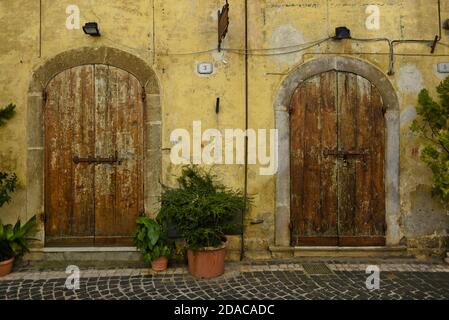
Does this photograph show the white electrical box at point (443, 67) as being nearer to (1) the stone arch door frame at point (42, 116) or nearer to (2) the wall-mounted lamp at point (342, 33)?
(2) the wall-mounted lamp at point (342, 33)

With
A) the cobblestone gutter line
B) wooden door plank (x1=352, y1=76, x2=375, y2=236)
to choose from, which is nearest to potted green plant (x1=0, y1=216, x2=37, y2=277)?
the cobblestone gutter line

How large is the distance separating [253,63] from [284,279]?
329cm

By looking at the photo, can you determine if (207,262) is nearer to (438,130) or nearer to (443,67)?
(438,130)

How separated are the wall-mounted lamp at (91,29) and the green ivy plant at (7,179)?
63.4 inches

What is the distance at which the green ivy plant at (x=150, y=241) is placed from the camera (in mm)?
5180

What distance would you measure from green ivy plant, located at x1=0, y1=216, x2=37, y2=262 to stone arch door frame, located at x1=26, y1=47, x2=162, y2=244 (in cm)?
25

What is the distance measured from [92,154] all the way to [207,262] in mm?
2481

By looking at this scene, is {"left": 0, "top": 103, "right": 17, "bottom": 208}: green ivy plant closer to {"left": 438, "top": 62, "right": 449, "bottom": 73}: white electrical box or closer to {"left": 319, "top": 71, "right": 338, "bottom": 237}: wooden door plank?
{"left": 319, "top": 71, "right": 338, "bottom": 237}: wooden door plank

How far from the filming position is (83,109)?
5.74 m

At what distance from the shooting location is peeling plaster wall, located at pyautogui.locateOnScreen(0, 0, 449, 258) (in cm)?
575

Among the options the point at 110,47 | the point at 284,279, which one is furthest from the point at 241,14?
the point at 284,279

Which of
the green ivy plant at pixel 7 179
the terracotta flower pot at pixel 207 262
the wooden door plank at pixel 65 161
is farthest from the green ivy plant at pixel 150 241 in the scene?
the green ivy plant at pixel 7 179

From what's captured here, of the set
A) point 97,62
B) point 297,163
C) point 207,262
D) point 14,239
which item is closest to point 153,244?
point 207,262

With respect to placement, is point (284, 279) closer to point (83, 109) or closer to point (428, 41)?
point (83, 109)
